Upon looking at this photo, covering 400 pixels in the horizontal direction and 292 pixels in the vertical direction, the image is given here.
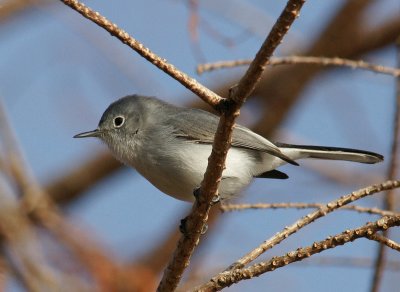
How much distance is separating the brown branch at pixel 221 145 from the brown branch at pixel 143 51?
0.23 ft

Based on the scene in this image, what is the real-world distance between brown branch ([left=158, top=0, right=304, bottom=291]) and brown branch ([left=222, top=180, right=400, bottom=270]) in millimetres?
241

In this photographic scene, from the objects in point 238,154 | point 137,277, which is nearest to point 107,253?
point 137,277

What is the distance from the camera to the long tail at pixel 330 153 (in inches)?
116

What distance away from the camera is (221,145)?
193 centimetres

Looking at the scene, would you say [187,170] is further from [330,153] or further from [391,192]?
[391,192]

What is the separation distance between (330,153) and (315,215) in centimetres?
127

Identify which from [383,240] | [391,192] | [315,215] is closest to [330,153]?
[391,192]

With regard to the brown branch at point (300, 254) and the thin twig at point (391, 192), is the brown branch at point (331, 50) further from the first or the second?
the brown branch at point (300, 254)

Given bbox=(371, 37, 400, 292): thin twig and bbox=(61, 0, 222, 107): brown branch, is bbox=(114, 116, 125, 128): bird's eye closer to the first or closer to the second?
bbox=(371, 37, 400, 292): thin twig

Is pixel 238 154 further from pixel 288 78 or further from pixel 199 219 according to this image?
pixel 288 78

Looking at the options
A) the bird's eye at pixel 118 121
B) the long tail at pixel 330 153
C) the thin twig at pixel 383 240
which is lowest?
the thin twig at pixel 383 240

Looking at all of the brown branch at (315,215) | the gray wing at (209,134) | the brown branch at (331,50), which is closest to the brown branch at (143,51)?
the brown branch at (315,215)

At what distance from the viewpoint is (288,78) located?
4.53 meters

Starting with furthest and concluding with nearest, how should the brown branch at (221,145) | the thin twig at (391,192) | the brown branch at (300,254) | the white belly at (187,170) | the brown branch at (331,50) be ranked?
1. the brown branch at (331,50)
2. the white belly at (187,170)
3. the thin twig at (391,192)
4. the brown branch at (300,254)
5. the brown branch at (221,145)
